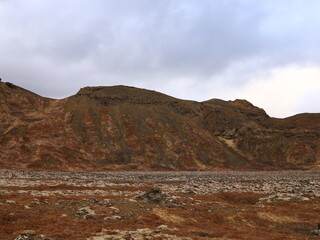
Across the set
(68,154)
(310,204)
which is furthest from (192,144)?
(310,204)

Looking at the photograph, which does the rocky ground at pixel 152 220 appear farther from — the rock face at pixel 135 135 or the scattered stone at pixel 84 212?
the rock face at pixel 135 135

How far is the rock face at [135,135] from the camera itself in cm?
9188

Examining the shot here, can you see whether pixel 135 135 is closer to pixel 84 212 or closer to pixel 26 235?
pixel 84 212

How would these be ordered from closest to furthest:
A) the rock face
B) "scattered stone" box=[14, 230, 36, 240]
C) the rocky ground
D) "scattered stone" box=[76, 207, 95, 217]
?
"scattered stone" box=[14, 230, 36, 240], the rocky ground, "scattered stone" box=[76, 207, 95, 217], the rock face

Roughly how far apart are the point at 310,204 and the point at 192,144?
84.8 m

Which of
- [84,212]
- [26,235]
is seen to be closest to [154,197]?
[84,212]

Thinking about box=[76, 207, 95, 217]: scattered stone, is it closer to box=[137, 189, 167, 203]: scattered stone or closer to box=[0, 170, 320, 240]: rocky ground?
box=[0, 170, 320, 240]: rocky ground

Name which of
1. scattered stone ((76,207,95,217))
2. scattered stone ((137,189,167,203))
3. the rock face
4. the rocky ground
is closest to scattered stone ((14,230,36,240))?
the rocky ground

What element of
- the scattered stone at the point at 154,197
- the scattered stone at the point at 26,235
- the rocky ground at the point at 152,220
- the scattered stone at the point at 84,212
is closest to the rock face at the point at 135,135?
the scattered stone at the point at 154,197

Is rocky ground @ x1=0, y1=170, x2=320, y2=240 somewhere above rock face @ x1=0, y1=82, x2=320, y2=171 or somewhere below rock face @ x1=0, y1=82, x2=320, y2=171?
below

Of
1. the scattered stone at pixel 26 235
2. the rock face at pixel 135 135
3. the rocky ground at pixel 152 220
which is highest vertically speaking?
the rock face at pixel 135 135

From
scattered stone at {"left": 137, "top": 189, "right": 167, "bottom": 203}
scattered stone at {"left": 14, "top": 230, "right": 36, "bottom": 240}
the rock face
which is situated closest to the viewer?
scattered stone at {"left": 14, "top": 230, "right": 36, "bottom": 240}

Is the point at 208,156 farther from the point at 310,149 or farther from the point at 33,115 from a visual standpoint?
the point at 33,115

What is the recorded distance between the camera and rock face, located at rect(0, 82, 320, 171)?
91.9m
